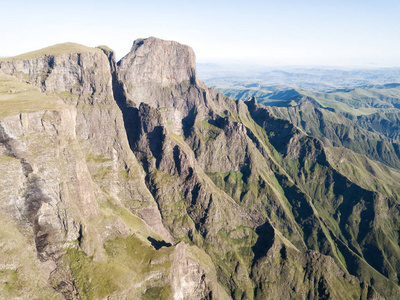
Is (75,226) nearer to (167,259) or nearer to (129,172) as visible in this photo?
(167,259)

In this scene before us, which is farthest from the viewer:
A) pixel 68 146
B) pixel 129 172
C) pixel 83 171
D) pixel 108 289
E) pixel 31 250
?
pixel 129 172

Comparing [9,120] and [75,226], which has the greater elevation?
[9,120]

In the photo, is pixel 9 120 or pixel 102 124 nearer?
pixel 9 120

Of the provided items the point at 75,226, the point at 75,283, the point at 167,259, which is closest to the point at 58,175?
the point at 75,226

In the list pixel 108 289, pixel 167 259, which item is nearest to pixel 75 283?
pixel 108 289

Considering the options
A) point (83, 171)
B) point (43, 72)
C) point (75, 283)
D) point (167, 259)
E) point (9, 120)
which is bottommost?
point (167, 259)

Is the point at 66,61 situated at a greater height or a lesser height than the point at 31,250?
greater

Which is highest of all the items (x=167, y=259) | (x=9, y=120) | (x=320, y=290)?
(x=9, y=120)

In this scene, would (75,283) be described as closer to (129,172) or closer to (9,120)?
(9,120)

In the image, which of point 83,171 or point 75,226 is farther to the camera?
point 83,171

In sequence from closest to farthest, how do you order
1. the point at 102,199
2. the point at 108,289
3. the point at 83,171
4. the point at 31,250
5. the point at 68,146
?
the point at 31,250 → the point at 108,289 → the point at 68,146 → the point at 83,171 → the point at 102,199
